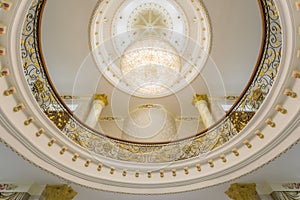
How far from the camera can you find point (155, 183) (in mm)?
4625

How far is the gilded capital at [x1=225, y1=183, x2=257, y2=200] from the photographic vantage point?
14.3 feet

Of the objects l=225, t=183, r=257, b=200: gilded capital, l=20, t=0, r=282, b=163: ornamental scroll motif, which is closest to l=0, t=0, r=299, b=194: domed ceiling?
l=20, t=0, r=282, b=163: ornamental scroll motif

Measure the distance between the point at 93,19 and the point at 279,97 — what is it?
702cm

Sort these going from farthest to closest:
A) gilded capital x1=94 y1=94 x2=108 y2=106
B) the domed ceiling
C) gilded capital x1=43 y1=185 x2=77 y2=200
Answer: 1. gilded capital x1=94 y1=94 x2=108 y2=106
2. gilded capital x1=43 y1=185 x2=77 y2=200
3. the domed ceiling

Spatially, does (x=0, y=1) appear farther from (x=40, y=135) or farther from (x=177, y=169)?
(x=177, y=169)

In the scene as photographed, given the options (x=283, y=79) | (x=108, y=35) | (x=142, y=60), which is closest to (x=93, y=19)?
(x=108, y=35)

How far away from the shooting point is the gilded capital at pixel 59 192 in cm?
436

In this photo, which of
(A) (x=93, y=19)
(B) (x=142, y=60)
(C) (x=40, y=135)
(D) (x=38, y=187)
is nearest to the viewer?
(C) (x=40, y=135)

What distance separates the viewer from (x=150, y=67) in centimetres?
717

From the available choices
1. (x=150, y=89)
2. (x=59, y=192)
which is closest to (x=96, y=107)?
(x=150, y=89)

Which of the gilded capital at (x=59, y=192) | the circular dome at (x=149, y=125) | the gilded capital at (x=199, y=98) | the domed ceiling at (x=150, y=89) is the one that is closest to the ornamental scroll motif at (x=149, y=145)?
the domed ceiling at (x=150, y=89)

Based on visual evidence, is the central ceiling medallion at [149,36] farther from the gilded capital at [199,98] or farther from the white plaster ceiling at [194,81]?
the gilded capital at [199,98]

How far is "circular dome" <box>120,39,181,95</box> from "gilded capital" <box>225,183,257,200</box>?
3.93 metres

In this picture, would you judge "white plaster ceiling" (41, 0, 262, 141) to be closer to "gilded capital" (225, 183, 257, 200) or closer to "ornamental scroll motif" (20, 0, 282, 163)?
"ornamental scroll motif" (20, 0, 282, 163)
